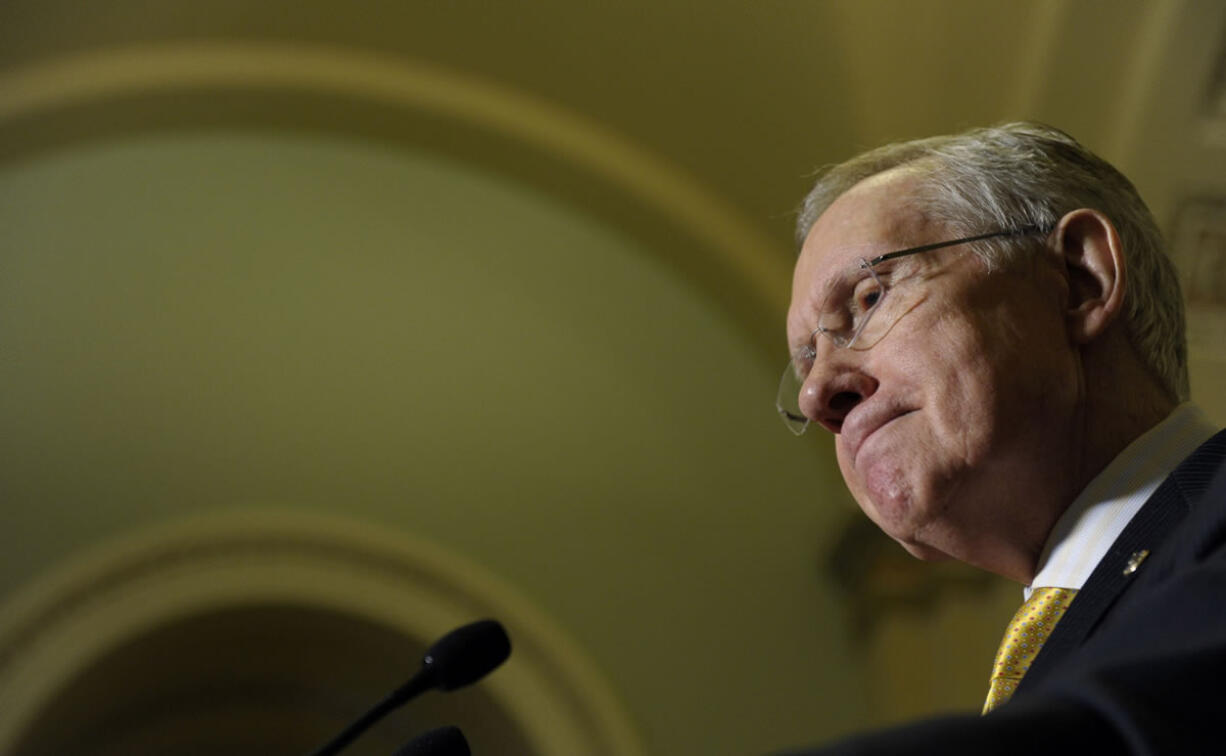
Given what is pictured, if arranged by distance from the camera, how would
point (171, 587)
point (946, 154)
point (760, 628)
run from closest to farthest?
point (946, 154), point (171, 587), point (760, 628)

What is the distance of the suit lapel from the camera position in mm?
1473

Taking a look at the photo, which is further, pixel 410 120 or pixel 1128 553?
pixel 410 120

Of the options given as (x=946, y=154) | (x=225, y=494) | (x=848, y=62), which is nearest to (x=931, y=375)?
(x=946, y=154)

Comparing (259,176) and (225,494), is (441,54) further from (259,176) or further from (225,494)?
(225,494)

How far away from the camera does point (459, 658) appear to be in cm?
201

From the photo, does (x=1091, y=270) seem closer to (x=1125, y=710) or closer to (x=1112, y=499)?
(x=1112, y=499)

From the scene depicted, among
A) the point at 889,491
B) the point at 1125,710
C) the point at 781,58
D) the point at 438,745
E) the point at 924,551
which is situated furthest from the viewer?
the point at 781,58

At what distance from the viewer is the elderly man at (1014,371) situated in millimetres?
1688

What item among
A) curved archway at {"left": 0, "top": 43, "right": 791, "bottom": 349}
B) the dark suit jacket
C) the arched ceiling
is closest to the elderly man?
the dark suit jacket

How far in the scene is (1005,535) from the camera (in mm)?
1845

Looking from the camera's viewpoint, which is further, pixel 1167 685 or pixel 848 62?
pixel 848 62

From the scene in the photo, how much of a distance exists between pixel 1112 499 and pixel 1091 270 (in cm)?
43

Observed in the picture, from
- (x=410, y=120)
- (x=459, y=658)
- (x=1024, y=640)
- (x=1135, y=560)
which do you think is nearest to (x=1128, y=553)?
(x=1135, y=560)

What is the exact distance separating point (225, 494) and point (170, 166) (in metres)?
1.21
